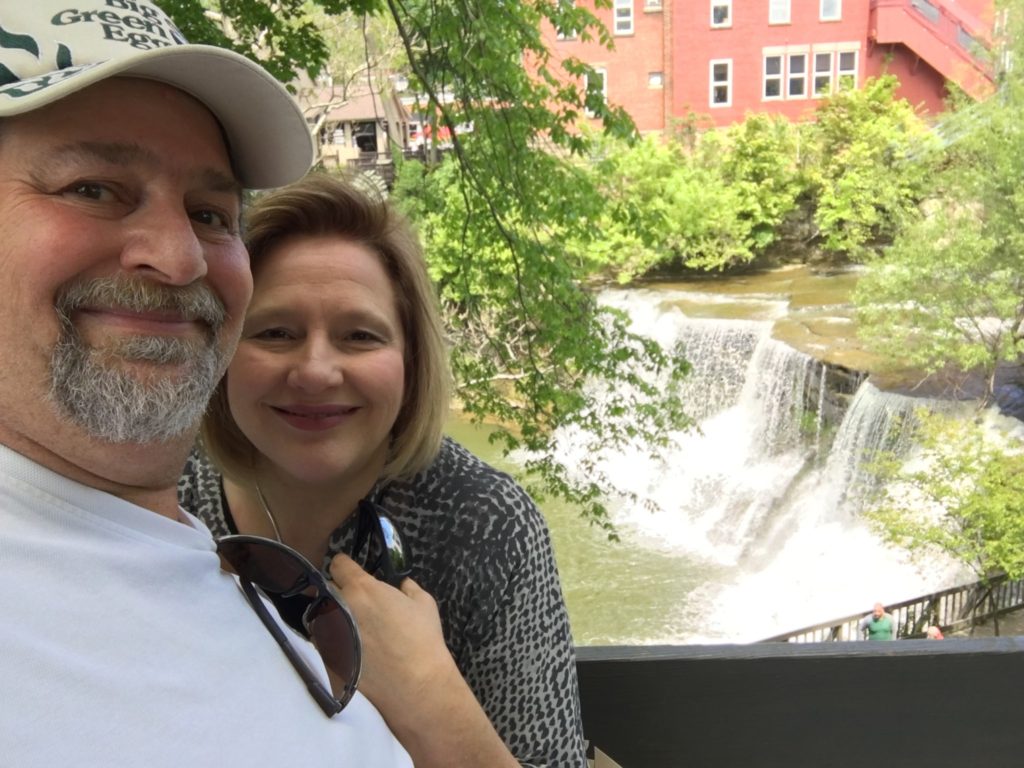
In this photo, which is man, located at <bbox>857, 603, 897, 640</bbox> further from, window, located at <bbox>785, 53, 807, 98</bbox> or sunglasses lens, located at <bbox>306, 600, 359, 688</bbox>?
window, located at <bbox>785, 53, 807, 98</bbox>

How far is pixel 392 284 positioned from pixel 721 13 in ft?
79.0

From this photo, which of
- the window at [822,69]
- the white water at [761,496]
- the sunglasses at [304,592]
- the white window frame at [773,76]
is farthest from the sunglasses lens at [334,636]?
the white window frame at [773,76]

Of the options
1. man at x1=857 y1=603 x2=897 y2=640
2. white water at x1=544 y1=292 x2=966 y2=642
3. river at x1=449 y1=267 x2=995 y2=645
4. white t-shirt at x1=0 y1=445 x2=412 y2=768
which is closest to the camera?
white t-shirt at x1=0 y1=445 x2=412 y2=768

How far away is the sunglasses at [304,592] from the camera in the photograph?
86cm

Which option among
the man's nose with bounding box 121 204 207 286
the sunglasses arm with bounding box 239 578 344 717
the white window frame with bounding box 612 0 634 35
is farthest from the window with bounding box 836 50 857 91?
the sunglasses arm with bounding box 239 578 344 717

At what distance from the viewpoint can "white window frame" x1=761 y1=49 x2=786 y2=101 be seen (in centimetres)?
2261

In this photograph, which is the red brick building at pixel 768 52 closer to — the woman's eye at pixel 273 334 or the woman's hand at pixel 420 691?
the woman's eye at pixel 273 334

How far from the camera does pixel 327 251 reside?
1.24m

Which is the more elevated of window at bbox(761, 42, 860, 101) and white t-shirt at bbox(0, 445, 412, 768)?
window at bbox(761, 42, 860, 101)

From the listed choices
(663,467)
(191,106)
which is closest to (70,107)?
(191,106)

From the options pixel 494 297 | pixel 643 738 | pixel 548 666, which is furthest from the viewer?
pixel 494 297

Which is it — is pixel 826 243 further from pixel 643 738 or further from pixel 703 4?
pixel 643 738

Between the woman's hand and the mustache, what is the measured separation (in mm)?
390

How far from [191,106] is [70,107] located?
0.14 meters
